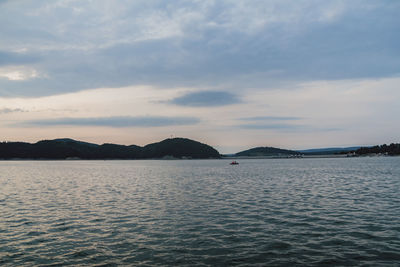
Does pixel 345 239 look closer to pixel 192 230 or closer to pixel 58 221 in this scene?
pixel 192 230

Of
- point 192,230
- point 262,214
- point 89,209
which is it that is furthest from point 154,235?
point 89,209

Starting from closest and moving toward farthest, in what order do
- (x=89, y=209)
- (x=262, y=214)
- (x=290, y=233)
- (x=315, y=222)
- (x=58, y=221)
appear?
(x=290, y=233) → (x=315, y=222) → (x=58, y=221) → (x=262, y=214) → (x=89, y=209)

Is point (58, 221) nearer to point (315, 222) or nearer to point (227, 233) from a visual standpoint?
point (227, 233)

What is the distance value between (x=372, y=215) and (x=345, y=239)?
494 inches

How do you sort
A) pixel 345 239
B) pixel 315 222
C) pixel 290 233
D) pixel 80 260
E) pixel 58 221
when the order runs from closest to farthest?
pixel 80 260
pixel 345 239
pixel 290 233
pixel 315 222
pixel 58 221

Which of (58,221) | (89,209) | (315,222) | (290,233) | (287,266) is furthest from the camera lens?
(89,209)

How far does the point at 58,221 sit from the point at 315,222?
28873 millimetres

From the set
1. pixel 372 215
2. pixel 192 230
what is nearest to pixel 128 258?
pixel 192 230

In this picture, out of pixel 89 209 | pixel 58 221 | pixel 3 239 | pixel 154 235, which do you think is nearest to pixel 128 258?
pixel 154 235

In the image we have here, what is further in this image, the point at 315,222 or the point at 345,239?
the point at 315,222

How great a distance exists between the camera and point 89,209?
42094mm

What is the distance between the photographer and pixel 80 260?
21.0 metres

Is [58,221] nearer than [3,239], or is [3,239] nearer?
[3,239]

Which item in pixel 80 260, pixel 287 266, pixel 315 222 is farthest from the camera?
pixel 315 222
